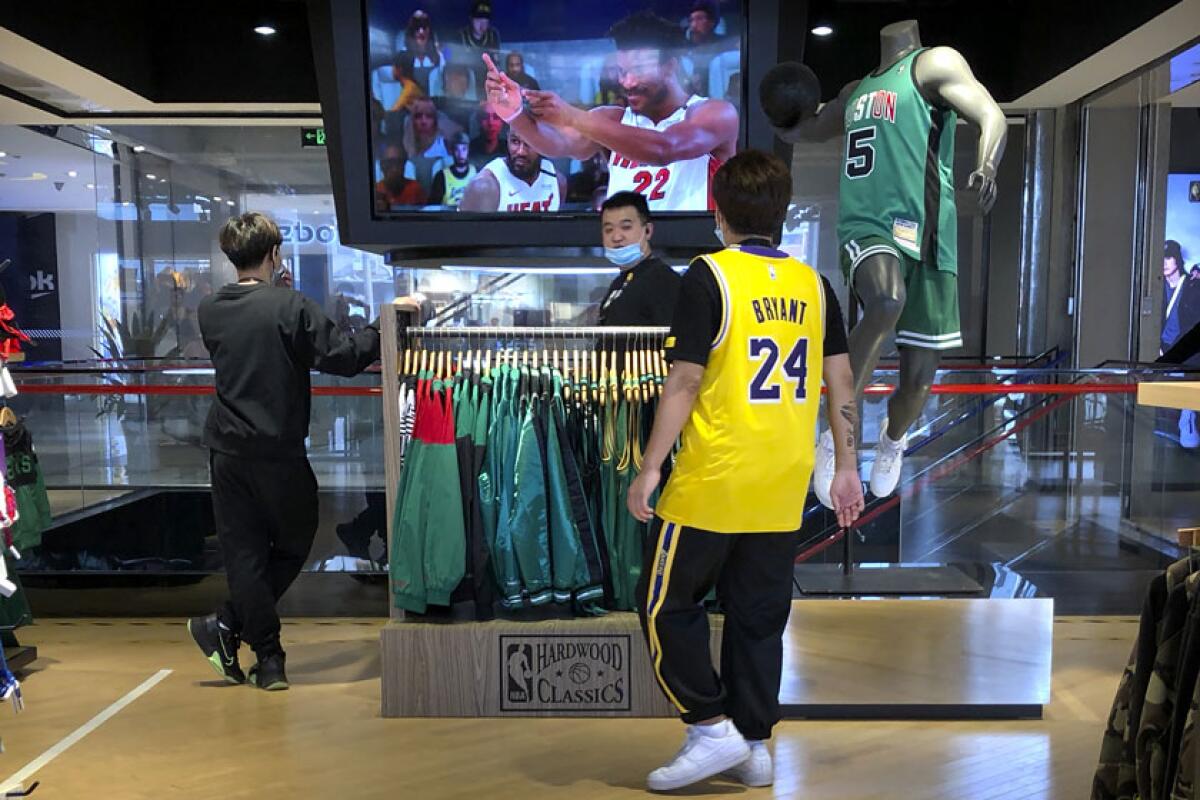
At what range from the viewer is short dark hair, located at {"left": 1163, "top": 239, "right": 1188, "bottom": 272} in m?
9.60

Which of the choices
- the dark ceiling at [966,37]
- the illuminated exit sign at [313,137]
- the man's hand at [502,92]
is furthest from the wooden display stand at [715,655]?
the illuminated exit sign at [313,137]

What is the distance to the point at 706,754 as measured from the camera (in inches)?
106

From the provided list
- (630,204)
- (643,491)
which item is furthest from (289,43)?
(643,491)

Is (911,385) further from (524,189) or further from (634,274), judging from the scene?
(524,189)

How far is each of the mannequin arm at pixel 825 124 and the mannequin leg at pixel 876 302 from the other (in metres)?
0.47

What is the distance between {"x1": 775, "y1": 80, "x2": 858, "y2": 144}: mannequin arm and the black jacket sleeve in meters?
1.48

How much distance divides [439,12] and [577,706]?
3.38 metres

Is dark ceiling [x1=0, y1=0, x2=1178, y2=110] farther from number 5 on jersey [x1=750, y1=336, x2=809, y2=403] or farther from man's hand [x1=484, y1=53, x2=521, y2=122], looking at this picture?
number 5 on jersey [x1=750, y1=336, x2=809, y2=403]

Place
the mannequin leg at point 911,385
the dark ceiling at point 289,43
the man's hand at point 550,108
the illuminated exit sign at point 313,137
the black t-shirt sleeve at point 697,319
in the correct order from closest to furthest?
the black t-shirt sleeve at point 697,319, the mannequin leg at point 911,385, the man's hand at point 550,108, the dark ceiling at point 289,43, the illuminated exit sign at point 313,137

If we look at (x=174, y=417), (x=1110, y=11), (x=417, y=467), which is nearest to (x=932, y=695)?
(x=417, y=467)

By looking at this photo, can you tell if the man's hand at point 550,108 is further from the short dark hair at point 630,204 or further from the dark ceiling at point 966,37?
the dark ceiling at point 966,37

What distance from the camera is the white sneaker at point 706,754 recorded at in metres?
2.70

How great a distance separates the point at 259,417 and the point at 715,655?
168 centimetres

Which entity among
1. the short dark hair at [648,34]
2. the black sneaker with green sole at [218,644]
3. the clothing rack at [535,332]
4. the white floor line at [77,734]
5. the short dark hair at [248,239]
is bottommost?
the white floor line at [77,734]
